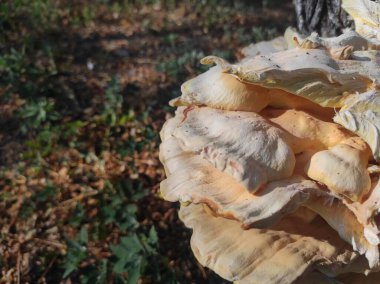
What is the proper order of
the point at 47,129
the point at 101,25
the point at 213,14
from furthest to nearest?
the point at 213,14 → the point at 101,25 → the point at 47,129

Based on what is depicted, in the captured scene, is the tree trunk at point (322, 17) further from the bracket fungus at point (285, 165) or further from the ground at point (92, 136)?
the ground at point (92, 136)

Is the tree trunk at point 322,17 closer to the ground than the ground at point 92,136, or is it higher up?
higher up

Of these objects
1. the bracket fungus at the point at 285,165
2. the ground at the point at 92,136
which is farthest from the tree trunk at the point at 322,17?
the ground at the point at 92,136

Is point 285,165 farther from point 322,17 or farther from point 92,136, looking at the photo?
point 92,136

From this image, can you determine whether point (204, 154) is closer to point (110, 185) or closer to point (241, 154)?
point (241, 154)

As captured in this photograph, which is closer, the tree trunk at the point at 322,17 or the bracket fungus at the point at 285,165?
the bracket fungus at the point at 285,165

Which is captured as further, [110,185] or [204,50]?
[204,50]

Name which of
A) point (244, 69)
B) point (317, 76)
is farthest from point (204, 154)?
point (317, 76)
